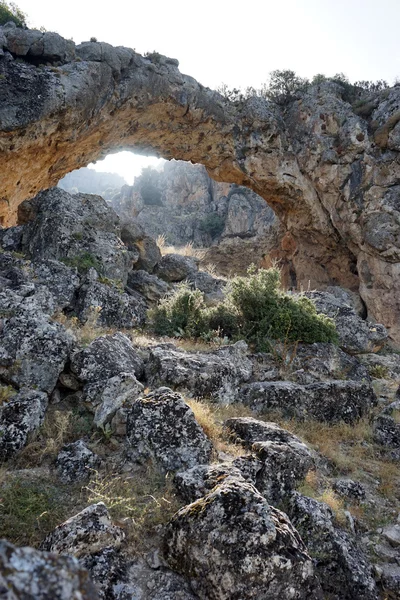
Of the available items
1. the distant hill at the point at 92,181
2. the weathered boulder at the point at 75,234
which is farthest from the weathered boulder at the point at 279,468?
the distant hill at the point at 92,181

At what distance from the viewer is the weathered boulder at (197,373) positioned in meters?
6.27

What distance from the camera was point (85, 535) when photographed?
315cm

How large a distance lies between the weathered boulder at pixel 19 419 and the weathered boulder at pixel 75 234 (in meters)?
5.62

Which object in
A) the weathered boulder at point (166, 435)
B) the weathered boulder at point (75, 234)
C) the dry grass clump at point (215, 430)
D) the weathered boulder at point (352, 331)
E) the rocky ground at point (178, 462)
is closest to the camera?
the rocky ground at point (178, 462)

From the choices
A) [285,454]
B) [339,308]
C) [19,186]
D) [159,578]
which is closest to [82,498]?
[159,578]

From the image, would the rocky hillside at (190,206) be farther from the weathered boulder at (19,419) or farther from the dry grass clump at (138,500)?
the dry grass clump at (138,500)

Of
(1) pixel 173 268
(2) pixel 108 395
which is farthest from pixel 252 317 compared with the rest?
(1) pixel 173 268

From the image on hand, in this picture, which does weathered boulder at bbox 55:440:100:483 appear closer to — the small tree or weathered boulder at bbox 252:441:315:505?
weathered boulder at bbox 252:441:315:505

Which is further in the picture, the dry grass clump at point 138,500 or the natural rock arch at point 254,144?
the natural rock arch at point 254,144

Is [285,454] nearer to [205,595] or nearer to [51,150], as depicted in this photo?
[205,595]

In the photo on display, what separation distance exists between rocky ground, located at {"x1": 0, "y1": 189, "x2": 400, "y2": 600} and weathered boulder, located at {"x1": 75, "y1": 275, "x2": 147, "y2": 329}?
33mm

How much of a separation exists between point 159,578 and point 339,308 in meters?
9.15

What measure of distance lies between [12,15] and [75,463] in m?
14.6

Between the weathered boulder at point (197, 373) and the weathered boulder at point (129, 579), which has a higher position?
the weathered boulder at point (197, 373)
